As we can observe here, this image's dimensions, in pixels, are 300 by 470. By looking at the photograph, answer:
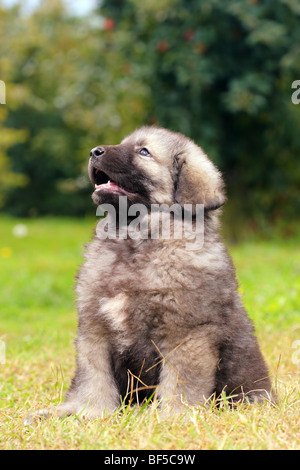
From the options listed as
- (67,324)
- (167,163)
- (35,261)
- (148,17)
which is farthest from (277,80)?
(167,163)

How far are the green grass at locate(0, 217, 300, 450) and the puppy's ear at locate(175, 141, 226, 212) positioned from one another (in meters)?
1.10

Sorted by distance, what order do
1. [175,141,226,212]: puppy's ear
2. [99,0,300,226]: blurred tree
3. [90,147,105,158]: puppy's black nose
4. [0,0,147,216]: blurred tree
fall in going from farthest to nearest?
[0,0,147,216]: blurred tree < [99,0,300,226]: blurred tree < [90,147,105,158]: puppy's black nose < [175,141,226,212]: puppy's ear

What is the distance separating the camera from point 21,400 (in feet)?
13.1

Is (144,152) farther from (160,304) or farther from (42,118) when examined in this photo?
(42,118)

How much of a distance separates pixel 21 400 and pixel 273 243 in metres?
9.57

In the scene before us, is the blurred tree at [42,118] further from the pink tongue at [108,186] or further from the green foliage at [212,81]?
the pink tongue at [108,186]

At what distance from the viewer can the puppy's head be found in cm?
342

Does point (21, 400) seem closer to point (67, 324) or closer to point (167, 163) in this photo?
point (167, 163)

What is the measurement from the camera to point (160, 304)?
3104 mm

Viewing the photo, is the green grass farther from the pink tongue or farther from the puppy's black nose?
the puppy's black nose

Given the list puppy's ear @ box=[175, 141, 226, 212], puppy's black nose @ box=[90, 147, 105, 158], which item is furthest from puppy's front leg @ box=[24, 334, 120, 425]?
puppy's black nose @ box=[90, 147, 105, 158]

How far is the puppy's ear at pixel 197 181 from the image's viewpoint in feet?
11.1

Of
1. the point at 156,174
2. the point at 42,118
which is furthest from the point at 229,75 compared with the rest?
the point at 42,118

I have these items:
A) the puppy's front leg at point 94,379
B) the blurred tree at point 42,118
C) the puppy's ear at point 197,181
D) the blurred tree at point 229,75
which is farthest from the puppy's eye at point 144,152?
the blurred tree at point 42,118
